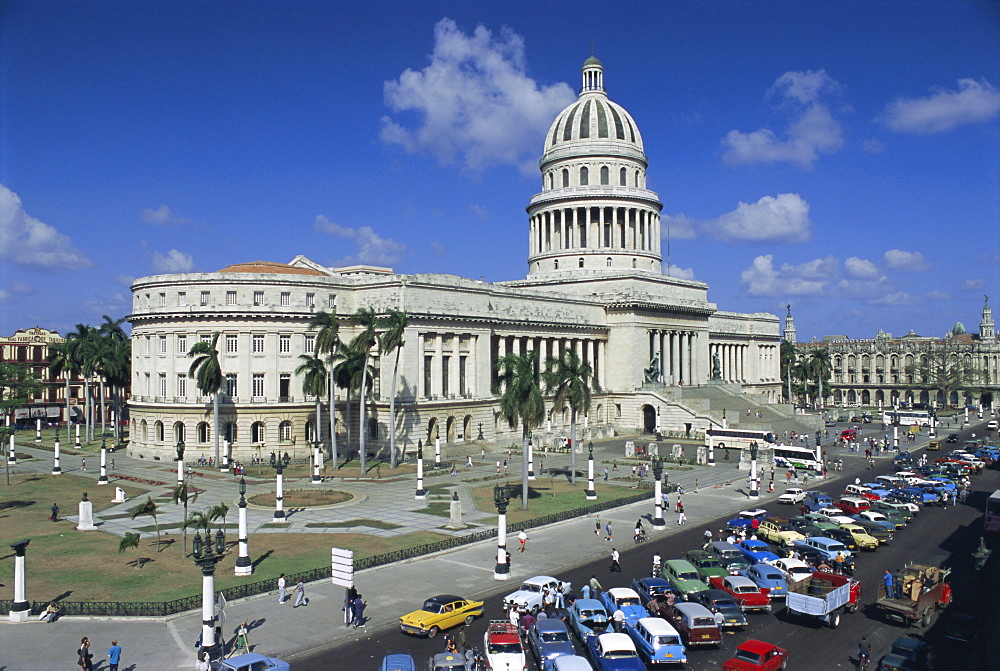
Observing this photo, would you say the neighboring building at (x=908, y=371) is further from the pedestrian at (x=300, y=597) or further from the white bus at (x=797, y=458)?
the pedestrian at (x=300, y=597)

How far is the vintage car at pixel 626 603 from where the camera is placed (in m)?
30.2

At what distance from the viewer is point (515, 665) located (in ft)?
85.6

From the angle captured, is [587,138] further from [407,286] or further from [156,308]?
[156,308]

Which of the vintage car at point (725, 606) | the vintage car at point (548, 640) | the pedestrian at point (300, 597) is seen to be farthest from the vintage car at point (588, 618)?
the pedestrian at point (300, 597)

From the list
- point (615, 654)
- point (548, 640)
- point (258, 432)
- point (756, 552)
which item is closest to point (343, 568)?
point (548, 640)

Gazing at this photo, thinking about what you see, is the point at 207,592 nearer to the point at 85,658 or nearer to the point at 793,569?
the point at 85,658

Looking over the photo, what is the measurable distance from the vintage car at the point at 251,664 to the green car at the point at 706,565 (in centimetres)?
1886

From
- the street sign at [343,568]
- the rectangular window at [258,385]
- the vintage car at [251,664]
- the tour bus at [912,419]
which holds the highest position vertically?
the rectangular window at [258,385]

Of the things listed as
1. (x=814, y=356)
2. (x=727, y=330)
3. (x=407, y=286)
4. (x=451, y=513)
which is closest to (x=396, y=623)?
(x=451, y=513)

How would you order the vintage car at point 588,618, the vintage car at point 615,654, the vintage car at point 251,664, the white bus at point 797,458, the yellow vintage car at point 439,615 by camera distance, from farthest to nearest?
the white bus at point 797,458 → the vintage car at point 588,618 → the yellow vintage car at point 439,615 → the vintage car at point 615,654 → the vintage car at point 251,664

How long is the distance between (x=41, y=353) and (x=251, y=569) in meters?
117

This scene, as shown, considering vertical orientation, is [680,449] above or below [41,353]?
below

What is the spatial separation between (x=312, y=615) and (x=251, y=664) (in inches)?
289

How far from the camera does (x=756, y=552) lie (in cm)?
4041
